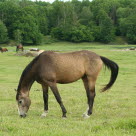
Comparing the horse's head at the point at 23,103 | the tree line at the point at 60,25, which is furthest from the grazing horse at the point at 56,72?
the tree line at the point at 60,25

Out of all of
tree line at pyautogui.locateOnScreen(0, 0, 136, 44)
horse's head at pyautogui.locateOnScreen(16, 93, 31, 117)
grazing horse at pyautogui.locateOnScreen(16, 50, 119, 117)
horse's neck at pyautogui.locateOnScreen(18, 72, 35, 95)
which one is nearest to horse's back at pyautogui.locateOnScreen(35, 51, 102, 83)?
grazing horse at pyautogui.locateOnScreen(16, 50, 119, 117)

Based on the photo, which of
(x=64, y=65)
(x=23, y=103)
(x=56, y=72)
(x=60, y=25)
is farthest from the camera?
(x=60, y=25)

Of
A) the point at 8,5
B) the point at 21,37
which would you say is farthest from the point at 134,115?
the point at 8,5

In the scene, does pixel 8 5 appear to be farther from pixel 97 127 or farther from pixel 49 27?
pixel 97 127

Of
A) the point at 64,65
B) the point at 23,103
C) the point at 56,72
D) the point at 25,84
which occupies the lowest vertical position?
the point at 23,103

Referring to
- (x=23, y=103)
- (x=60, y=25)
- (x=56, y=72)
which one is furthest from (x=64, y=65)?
(x=60, y=25)

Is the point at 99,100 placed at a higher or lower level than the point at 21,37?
higher

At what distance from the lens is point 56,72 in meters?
8.91

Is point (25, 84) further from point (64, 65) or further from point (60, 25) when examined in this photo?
point (60, 25)

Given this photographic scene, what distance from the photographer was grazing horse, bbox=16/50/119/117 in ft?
28.7

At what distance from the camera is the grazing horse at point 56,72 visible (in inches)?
345

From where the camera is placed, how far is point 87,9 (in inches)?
4614

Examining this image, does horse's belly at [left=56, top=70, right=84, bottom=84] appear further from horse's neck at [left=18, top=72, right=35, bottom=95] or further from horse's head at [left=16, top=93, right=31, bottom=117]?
horse's head at [left=16, top=93, right=31, bottom=117]

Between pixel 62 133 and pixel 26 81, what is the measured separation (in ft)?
11.0
